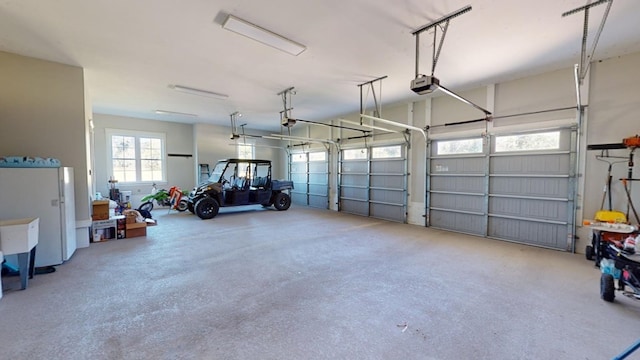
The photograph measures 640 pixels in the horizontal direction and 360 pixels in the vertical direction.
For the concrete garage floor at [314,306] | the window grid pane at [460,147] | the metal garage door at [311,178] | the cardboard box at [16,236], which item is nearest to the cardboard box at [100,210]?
the concrete garage floor at [314,306]

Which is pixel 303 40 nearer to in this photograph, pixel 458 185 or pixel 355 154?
pixel 458 185

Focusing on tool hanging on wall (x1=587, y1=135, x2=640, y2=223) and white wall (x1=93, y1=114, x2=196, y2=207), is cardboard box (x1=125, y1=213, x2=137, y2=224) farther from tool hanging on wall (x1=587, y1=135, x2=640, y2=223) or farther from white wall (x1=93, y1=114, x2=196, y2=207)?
tool hanging on wall (x1=587, y1=135, x2=640, y2=223)

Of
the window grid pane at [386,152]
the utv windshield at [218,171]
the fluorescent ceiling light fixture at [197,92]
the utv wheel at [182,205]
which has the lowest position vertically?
the utv wheel at [182,205]

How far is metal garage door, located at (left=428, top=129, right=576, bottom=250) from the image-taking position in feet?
14.3

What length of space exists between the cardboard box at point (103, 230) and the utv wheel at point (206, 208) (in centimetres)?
204

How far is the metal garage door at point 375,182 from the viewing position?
6659 millimetres

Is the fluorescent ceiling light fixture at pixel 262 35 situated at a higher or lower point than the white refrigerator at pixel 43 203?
higher

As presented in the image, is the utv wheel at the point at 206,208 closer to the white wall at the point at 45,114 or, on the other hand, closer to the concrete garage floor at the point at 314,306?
the concrete garage floor at the point at 314,306

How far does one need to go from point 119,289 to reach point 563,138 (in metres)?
6.79

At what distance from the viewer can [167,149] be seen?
8.81 m

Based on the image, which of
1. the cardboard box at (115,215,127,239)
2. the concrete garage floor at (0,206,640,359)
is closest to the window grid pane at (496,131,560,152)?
the concrete garage floor at (0,206,640,359)

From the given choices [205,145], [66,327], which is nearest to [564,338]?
[66,327]

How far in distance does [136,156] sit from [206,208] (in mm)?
3601

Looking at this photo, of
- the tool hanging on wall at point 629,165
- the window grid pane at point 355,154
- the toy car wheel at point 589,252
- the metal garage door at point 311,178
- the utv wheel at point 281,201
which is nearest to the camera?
the tool hanging on wall at point 629,165
